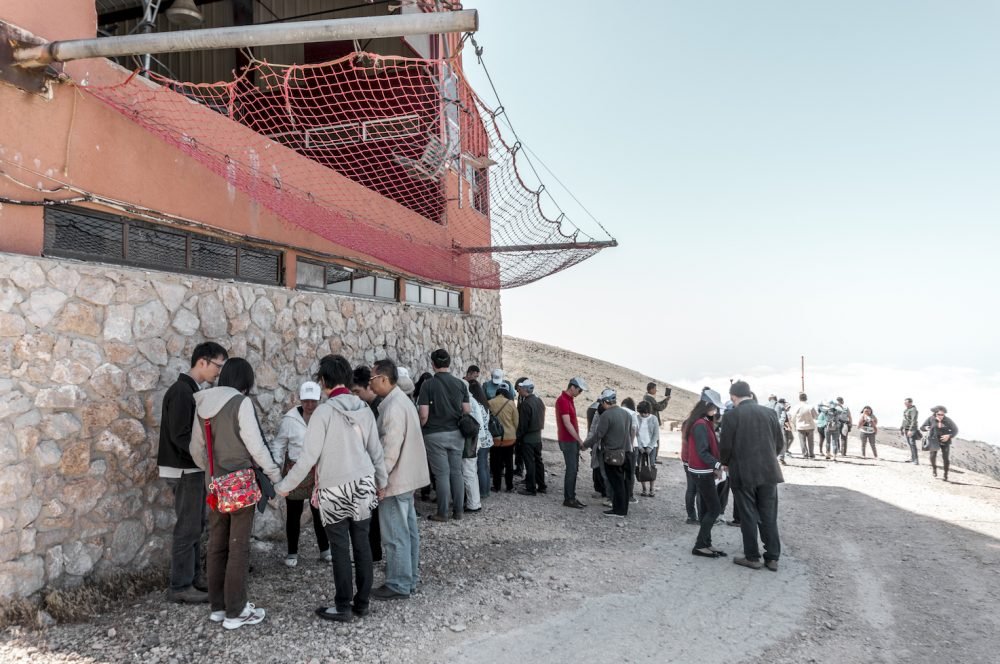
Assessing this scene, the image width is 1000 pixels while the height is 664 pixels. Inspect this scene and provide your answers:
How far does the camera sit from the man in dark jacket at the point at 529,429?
26.9ft

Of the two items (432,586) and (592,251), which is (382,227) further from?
(432,586)

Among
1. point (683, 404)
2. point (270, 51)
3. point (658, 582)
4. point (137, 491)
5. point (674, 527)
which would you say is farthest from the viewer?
point (683, 404)

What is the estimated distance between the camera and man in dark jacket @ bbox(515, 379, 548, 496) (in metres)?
8.19

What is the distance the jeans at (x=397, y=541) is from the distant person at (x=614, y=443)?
10.9 ft

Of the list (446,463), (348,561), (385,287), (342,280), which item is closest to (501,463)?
(446,463)

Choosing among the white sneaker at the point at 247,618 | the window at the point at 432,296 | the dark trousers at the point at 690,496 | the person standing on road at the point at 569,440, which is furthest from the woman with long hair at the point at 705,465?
the window at the point at 432,296

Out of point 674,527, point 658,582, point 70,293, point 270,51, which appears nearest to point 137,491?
point 70,293

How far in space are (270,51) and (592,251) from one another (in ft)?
19.5

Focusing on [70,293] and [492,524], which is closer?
[70,293]

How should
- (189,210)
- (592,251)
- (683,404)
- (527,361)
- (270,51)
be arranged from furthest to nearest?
(527,361) → (683,404) → (270,51) → (592,251) → (189,210)

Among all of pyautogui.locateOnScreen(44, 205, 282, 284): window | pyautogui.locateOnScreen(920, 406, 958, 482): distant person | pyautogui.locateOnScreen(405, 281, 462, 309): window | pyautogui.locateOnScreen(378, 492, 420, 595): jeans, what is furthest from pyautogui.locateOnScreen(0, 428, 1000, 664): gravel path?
pyautogui.locateOnScreen(920, 406, 958, 482): distant person

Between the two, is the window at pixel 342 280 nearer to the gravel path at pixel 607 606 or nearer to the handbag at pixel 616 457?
the gravel path at pixel 607 606

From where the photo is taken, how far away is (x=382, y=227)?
8102 mm

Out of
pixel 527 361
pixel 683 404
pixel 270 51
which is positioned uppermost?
pixel 270 51
